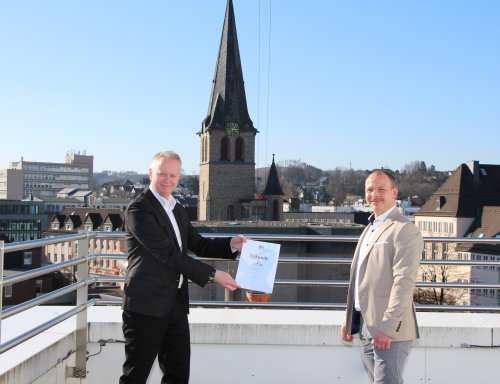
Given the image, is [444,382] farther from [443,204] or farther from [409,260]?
[443,204]

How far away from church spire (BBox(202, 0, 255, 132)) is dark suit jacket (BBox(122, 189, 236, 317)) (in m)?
59.3

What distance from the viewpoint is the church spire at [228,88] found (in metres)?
62.6

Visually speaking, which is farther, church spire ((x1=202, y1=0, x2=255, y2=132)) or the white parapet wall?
church spire ((x1=202, y1=0, x2=255, y2=132))

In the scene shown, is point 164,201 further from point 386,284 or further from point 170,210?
point 386,284

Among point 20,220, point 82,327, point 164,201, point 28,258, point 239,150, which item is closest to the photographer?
point 164,201

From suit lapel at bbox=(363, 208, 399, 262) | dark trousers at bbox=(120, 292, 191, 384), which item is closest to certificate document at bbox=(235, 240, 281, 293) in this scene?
dark trousers at bbox=(120, 292, 191, 384)

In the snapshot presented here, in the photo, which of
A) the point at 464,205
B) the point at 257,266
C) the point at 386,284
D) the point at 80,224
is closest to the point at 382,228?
the point at 386,284

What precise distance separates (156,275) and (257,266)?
0.80m

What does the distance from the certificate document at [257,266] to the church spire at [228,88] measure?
58822mm

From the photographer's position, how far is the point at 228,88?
206 ft

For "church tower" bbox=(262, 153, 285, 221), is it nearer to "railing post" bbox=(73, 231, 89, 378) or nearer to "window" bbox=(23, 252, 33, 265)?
"window" bbox=(23, 252, 33, 265)

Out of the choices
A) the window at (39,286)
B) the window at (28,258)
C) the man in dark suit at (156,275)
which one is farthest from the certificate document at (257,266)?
the window at (28,258)

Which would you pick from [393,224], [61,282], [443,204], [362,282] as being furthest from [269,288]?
[443,204]

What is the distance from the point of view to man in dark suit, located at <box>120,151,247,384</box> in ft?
10.2
